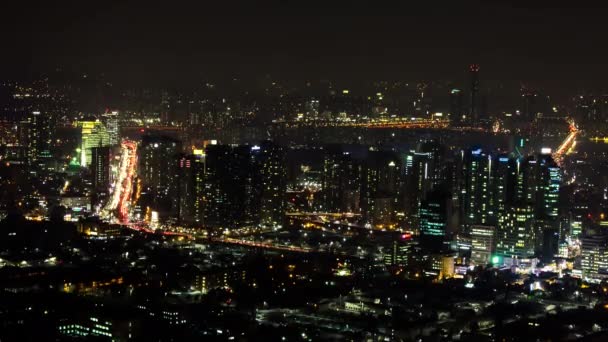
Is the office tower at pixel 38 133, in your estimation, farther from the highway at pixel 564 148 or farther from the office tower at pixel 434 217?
the highway at pixel 564 148

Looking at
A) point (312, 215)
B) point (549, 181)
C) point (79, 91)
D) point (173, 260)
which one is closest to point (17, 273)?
point (173, 260)

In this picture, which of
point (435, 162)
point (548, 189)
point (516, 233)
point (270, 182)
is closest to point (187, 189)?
point (270, 182)

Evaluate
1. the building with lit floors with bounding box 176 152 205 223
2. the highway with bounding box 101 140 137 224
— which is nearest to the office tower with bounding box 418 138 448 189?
the building with lit floors with bounding box 176 152 205 223

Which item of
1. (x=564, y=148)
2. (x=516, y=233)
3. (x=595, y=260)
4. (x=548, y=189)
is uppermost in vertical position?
(x=564, y=148)

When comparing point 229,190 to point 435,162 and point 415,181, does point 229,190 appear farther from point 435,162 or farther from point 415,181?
point 435,162

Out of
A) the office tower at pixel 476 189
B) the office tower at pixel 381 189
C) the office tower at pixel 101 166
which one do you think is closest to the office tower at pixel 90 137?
the office tower at pixel 101 166

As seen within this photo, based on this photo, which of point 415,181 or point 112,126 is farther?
point 112,126

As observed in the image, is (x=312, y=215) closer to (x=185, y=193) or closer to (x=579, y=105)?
(x=185, y=193)
